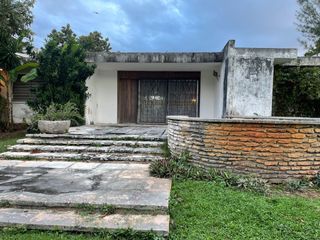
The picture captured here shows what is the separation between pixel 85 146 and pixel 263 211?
4.76m

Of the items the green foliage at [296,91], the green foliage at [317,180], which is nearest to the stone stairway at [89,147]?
the green foliage at [317,180]

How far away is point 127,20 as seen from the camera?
18953 millimetres

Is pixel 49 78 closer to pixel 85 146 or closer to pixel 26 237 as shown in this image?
pixel 85 146

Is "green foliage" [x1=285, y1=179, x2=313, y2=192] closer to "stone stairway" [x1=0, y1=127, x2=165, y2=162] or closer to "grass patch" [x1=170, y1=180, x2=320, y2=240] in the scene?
"grass patch" [x1=170, y1=180, x2=320, y2=240]

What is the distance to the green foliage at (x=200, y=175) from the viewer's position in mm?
4762

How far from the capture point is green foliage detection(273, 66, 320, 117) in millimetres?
10242

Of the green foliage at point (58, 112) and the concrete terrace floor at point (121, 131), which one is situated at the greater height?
the green foliage at point (58, 112)

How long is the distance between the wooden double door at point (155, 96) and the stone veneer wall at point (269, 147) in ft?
22.7

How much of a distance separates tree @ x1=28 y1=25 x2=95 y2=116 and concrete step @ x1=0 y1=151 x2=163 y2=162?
2.42 metres

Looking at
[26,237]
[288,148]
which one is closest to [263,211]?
[288,148]

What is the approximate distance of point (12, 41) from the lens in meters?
9.61

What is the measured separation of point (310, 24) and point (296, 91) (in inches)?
399

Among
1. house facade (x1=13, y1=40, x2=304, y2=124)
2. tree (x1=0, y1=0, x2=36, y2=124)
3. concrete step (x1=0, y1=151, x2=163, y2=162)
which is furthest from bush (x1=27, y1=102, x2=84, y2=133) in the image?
house facade (x1=13, y1=40, x2=304, y2=124)

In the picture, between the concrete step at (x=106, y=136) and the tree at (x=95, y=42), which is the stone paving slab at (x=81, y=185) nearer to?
the concrete step at (x=106, y=136)
